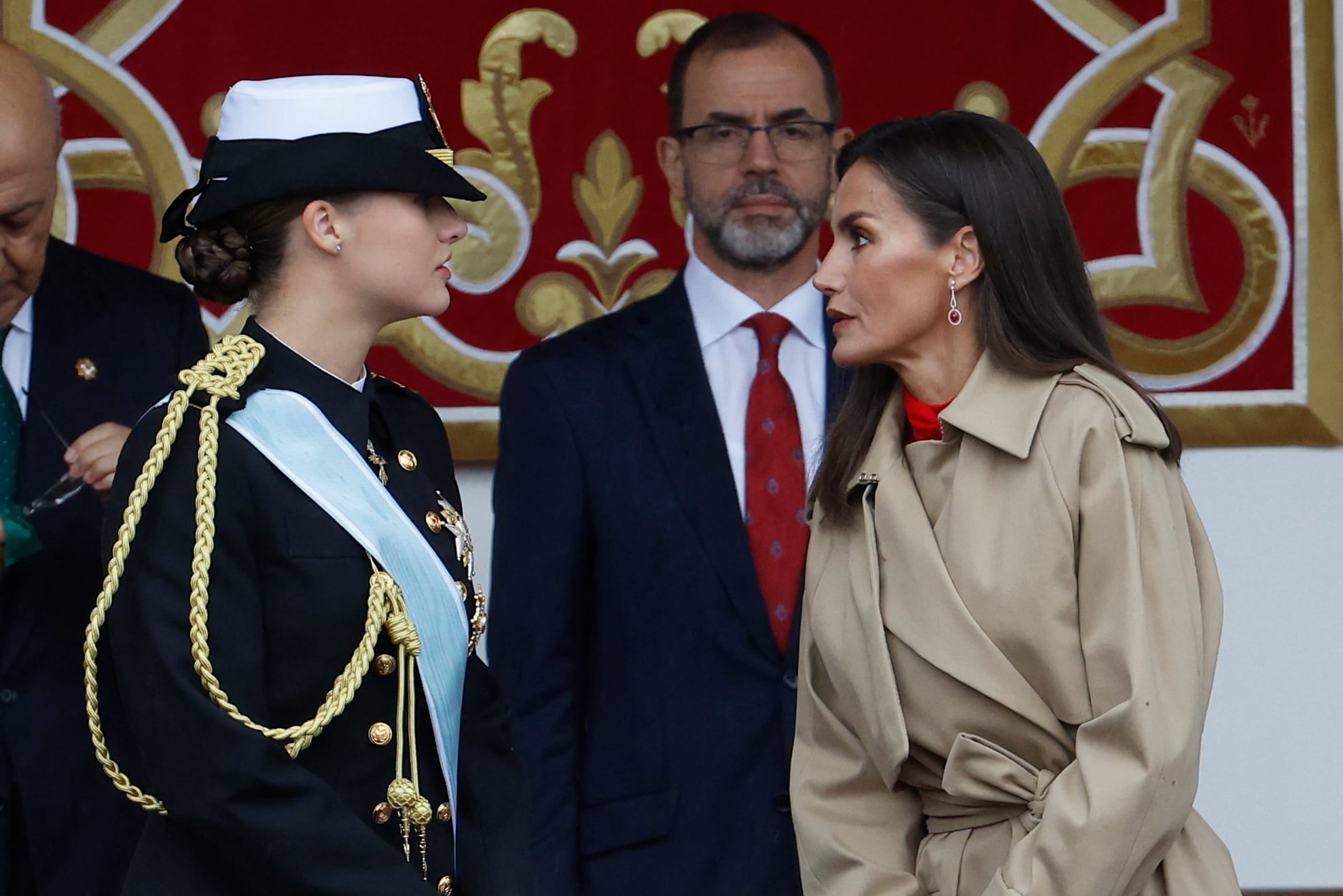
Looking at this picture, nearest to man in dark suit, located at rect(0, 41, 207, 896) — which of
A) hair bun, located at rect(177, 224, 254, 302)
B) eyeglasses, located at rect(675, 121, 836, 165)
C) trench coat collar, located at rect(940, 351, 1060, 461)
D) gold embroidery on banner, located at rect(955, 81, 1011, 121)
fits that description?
hair bun, located at rect(177, 224, 254, 302)

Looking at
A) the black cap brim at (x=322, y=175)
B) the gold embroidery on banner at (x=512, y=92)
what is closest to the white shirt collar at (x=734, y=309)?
the gold embroidery on banner at (x=512, y=92)

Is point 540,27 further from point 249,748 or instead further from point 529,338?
point 249,748

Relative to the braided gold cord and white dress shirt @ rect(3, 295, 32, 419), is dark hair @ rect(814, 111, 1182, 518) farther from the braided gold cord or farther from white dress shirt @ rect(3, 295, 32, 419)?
Result: white dress shirt @ rect(3, 295, 32, 419)

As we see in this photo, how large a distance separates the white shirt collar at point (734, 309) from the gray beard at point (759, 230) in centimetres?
5

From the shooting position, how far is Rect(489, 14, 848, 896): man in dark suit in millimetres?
2830

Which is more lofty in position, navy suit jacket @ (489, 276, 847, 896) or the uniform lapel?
the uniform lapel

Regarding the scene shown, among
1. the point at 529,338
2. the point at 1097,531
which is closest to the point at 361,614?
the point at 1097,531

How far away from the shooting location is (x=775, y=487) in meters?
2.92

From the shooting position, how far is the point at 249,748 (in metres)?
1.88

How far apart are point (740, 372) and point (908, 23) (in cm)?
90

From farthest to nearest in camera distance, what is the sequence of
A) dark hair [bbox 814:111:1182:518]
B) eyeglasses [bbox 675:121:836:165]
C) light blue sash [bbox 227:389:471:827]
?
eyeglasses [bbox 675:121:836:165] → dark hair [bbox 814:111:1182:518] → light blue sash [bbox 227:389:471:827]

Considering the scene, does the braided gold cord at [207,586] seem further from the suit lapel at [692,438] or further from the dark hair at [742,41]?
the dark hair at [742,41]

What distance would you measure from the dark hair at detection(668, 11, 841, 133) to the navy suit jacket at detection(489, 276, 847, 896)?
62cm

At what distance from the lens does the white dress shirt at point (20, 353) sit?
106 inches
